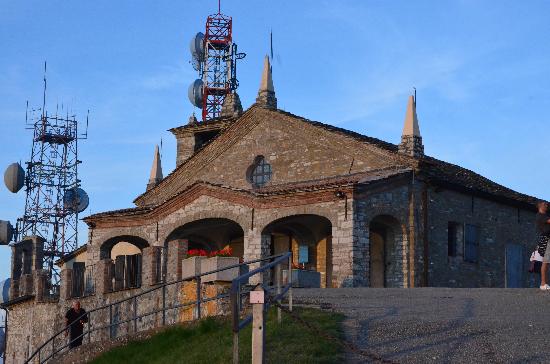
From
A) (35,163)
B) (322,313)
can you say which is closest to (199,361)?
(322,313)

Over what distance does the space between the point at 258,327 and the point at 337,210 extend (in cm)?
1734

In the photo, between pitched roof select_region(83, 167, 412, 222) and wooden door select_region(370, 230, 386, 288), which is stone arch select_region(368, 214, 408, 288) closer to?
wooden door select_region(370, 230, 386, 288)

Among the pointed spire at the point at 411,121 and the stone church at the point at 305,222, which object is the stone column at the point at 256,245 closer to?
the stone church at the point at 305,222

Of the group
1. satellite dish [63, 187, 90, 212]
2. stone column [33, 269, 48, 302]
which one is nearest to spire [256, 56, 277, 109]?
stone column [33, 269, 48, 302]

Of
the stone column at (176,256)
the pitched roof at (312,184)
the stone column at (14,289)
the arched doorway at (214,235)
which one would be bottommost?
the stone column at (14,289)

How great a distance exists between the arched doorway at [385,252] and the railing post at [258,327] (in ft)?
61.4

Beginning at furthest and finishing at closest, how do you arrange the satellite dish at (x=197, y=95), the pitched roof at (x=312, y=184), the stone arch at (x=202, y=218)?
the satellite dish at (x=197, y=95) < the stone arch at (x=202, y=218) < the pitched roof at (x=312, y=184)

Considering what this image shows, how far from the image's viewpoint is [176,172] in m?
39.2

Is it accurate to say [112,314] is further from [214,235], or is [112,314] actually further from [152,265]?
[214,235]

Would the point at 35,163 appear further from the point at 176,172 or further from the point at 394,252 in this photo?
the point at 394,252

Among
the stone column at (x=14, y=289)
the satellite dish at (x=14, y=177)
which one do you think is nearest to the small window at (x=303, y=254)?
the stone column at (x=14, y=289)

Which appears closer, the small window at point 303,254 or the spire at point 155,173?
the small window at point 303,254

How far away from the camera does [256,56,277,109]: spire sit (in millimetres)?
35906

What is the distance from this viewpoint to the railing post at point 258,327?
497 inches
